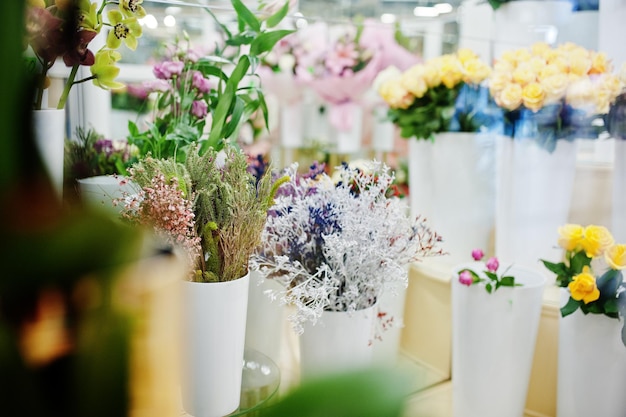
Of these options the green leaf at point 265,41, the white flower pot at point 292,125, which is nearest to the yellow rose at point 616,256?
the green leaf at point 265,41

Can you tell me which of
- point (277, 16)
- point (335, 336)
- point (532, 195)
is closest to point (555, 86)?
point (532, 195)

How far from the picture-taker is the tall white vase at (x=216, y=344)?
2.56 feet

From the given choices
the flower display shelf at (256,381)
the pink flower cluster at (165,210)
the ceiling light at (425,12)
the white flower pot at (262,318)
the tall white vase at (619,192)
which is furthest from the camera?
the ceiling light at (425,12)

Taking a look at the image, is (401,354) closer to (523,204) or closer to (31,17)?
(523,204)

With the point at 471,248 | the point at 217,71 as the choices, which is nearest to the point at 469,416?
the point at 471,248

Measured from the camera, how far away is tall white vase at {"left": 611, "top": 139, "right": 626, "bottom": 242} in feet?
3.94

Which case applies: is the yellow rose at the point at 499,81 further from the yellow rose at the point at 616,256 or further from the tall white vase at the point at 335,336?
the tall white vase at the point at 335,336

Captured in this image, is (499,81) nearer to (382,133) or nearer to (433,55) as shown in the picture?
(433,55)

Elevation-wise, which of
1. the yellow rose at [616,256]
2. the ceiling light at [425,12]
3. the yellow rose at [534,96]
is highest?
the ceiling light at [425,12]

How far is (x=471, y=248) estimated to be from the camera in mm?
1443

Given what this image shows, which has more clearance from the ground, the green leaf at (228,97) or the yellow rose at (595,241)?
the green leaf at (228,97)

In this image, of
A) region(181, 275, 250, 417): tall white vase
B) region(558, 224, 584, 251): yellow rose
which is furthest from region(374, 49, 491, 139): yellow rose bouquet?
region(181, 275, 250, 417): tall white vase

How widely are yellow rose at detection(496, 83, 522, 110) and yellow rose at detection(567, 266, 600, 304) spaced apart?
1.31ft

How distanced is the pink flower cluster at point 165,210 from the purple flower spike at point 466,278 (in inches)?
24.0
